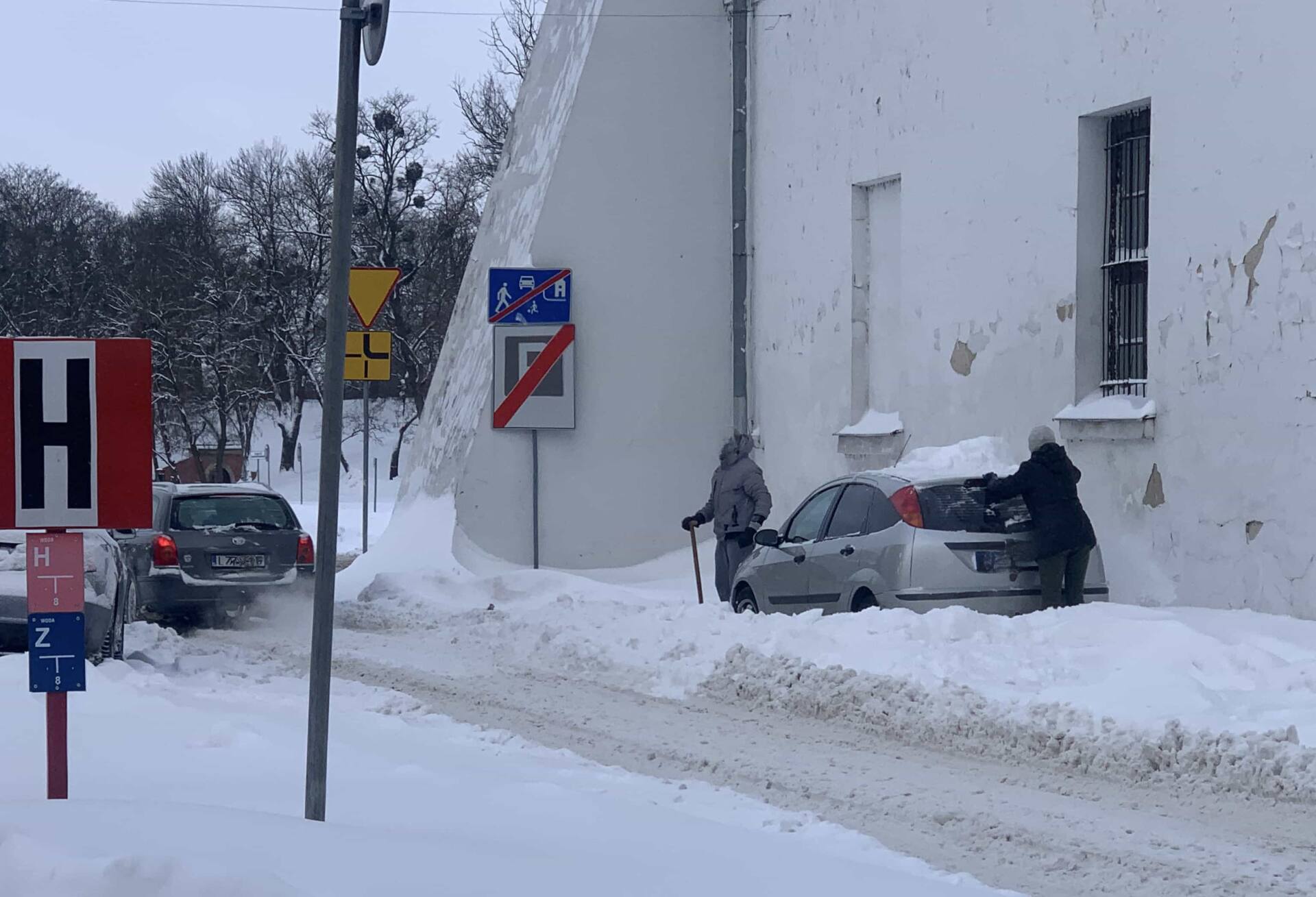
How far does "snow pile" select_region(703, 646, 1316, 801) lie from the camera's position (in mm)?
7238

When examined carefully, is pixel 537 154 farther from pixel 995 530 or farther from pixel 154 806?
pixel 154 806

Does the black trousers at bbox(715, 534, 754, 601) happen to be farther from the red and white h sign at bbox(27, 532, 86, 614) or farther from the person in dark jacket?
the red and white h sign at bbox(27, 532, 86, 614)

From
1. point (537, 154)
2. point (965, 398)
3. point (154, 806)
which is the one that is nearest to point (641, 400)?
point (537, 154)

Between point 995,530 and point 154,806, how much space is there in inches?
273

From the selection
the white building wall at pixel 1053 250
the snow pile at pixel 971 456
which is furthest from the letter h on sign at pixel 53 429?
the snow pile at pixel 971 456

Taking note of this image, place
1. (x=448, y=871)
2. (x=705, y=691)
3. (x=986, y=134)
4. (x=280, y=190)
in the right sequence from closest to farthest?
(x=448, y=871) < (x=705, y=691) < (x=986, y=134) < (x=280, y=190)

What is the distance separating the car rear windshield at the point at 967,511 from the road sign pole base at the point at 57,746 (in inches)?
255

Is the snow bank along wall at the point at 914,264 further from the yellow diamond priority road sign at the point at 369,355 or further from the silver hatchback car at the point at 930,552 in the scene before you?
the yellow diamond priority road sign at the point at 369,355

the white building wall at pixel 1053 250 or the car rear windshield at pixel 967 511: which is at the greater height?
the white building wall at pixel 1053 250

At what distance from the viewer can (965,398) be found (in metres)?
14.3

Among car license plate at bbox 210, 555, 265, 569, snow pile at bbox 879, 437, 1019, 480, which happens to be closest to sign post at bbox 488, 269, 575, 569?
car license plate at bbox 210, 555, 265, 569

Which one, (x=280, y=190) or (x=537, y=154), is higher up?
(x=280, y=190)

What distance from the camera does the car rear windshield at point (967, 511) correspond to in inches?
420

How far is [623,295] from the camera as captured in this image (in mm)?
17953
